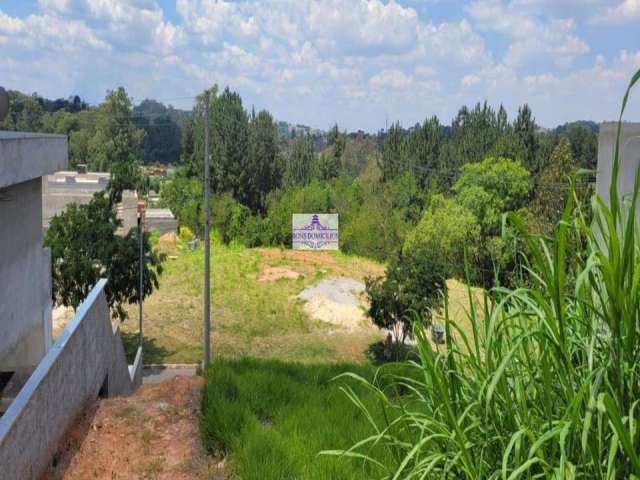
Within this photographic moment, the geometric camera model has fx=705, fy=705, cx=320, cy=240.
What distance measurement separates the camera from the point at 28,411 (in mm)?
3488

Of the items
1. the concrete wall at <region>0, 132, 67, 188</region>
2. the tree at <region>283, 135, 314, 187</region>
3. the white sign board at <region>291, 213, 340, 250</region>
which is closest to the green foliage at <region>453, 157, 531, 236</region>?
the white sign board at <region>291, 213, 340, 250</region>

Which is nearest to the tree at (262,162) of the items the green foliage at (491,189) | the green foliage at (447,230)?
the green foliage at (491,189)

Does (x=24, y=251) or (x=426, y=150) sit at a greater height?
(x=426, y=150)

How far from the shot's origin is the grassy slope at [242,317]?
20406 millimetres

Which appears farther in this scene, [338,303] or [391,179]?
[391,179]

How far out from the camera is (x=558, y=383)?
2.37 meters

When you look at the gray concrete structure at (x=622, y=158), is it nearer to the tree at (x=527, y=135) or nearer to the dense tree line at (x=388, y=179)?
the dense tree line at (x=388, y=179)

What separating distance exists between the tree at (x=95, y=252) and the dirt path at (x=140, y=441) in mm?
12960

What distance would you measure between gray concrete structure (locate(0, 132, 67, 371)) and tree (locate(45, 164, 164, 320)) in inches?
358

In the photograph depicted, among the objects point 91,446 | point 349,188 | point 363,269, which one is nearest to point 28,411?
point 91,446

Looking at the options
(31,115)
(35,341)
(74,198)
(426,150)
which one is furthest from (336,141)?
(35,341)

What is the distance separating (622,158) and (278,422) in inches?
106

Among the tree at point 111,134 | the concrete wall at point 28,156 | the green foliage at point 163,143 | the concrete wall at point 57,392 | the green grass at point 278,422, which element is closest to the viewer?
the concrete wall at point 57,392

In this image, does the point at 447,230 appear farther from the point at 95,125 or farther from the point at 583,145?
the point at 95,125
